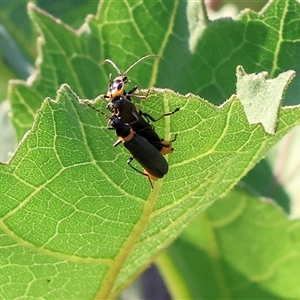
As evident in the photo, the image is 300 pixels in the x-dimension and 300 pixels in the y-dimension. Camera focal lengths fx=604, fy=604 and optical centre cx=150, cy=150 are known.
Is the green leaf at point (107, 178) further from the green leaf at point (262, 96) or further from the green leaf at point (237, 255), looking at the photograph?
the green leaf at point (237, 255)

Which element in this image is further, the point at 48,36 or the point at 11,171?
the point at 48,36

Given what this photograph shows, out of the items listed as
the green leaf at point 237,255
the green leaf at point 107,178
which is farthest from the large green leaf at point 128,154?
the green leaf at point 237,255

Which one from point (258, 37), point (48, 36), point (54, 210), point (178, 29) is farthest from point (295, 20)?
point (48, 36)

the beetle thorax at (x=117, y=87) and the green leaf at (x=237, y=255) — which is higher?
the beetle thorax at (x=117, y=87)

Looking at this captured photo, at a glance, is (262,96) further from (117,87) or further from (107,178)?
(117,87)

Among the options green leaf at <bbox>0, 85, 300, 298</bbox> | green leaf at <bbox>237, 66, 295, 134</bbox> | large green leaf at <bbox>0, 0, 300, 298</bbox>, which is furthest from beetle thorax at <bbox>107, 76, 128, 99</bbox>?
green leaf at <bbox>237, 66, 295, 134</bbox>

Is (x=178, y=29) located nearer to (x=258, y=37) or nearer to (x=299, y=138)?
(x=258, y=37)

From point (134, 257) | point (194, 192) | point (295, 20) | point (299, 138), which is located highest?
point (295, 20)

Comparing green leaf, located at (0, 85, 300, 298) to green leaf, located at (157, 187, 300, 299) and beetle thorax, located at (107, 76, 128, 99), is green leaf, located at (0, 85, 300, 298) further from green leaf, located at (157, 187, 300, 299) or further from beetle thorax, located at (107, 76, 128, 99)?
green leaf, located at (157, 187, 300, 299)

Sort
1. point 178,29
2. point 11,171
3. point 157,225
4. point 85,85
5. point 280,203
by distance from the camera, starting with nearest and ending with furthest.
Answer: point 11,171
point 157,225
point 178,29
point 85,85
point 280,203
